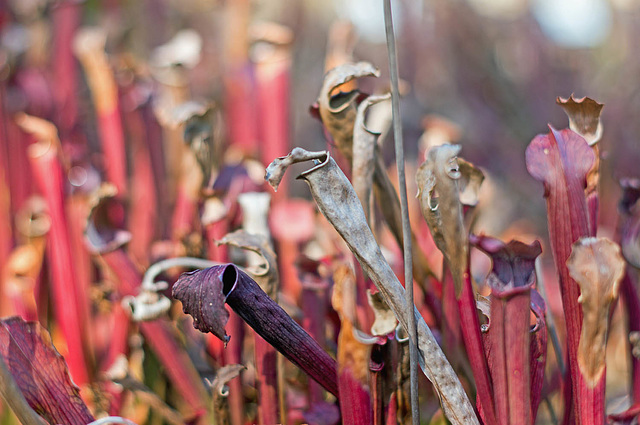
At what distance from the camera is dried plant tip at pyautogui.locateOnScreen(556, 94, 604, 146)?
1.17ft

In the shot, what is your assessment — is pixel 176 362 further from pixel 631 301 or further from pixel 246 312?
pixel 631 301

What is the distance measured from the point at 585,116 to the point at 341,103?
6.8 inches

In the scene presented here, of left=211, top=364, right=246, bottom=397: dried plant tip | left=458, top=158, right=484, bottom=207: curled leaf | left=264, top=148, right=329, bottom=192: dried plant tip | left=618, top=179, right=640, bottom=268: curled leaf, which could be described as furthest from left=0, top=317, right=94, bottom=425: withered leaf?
left=618, top=179, right=640, bottom=268: curled leaf

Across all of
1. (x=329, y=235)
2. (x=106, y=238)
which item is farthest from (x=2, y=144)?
(x=329, y=235)

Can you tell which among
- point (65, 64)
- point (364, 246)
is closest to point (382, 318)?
point (364, 246)

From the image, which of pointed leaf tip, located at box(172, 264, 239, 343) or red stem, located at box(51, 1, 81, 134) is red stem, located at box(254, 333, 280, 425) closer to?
pointed leaf tip, located at box(172, 264, 239, 343)

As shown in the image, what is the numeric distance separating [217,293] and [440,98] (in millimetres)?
2848

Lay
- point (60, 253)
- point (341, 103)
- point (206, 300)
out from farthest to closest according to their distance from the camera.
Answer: point (60, 253) < point (341, 103) < point (206, 300)

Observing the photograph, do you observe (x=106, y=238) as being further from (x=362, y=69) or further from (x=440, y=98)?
(x=440, y=98)

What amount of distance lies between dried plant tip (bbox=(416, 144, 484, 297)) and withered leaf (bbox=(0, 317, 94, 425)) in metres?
0.26

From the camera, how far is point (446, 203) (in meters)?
0.31

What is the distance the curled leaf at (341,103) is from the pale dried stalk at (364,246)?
86mm

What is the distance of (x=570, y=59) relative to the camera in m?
2.62

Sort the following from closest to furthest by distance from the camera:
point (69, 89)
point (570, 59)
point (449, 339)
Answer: point (449, 339), point (69, 89), point (570, 59)
